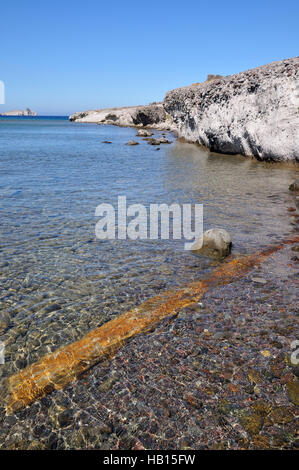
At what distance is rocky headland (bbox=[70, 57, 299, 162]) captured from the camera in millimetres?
25562

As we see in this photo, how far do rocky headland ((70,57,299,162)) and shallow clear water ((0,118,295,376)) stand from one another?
18.6 ft

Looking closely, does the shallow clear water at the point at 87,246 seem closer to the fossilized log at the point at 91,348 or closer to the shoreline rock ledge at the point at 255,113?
the fossilized log at the point at 91,348

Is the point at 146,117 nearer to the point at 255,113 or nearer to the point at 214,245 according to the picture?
the point at 255,113

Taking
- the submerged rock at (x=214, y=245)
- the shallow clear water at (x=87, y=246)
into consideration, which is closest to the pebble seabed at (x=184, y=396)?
the shallow clear water at (x=87, y=246)

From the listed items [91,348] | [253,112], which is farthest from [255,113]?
[91,348]

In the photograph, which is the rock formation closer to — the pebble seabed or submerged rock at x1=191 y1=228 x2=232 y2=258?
submerged rock at x1=191 y1=228 x2=232 y2=258

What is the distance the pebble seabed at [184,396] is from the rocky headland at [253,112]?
78.4ft

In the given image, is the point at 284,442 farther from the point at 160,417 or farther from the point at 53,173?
the point at 53,173

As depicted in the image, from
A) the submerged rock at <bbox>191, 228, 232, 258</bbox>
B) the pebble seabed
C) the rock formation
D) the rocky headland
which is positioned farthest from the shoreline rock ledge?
the rock formation

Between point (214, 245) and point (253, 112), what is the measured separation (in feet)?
82.2

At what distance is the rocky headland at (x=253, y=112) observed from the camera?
1006 inches

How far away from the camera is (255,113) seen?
2938 cm

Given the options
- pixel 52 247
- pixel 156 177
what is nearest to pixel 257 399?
pixel 52 247
